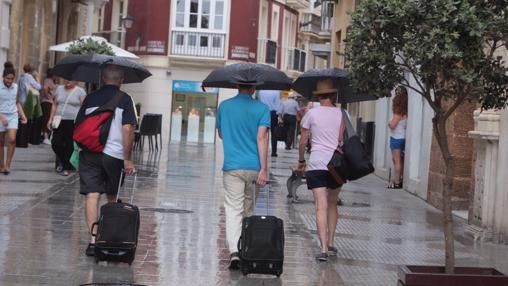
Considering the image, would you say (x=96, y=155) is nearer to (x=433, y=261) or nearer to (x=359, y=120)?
(x=433, y=261)

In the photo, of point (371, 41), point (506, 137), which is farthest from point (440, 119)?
point (506, 137)

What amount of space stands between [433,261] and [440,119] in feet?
10.8

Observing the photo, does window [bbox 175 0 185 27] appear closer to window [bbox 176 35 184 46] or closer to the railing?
window [bbox 176 35 184 46]

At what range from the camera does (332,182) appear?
37.6ft

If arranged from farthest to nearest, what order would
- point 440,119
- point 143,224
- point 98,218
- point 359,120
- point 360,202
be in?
1. point 359,120
2. point 360,202
3. point 143,224
4. point 98,218
5. point 440,119

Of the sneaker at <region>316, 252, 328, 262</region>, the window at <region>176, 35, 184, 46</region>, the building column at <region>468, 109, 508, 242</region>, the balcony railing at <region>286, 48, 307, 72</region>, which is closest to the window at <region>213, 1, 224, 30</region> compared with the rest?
the window at <region>176, 35, 184, 46</region>

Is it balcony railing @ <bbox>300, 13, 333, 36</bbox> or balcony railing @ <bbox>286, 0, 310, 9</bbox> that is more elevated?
balcony railing @ <bbox>286, 0, 310, 9</bbox>

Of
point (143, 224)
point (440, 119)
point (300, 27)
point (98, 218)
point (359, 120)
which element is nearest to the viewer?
point (440, 119)

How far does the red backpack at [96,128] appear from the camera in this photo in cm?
1060

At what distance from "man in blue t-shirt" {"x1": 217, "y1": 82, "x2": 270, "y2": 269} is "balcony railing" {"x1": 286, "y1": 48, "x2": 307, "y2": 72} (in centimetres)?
5261

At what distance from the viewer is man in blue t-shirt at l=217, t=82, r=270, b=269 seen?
10.4 meters

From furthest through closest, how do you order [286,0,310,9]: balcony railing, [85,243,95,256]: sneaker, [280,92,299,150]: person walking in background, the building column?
1. [286,0,310,9]: balcony railing
2. [280,92,299,150]: person walking in background
3. the building column
4. [85,243,95,256]: sneaker

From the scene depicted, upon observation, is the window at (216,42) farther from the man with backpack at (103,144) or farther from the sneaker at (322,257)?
the man with backpack at (103,144)

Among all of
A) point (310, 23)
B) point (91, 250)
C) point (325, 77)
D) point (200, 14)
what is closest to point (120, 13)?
point (200, 14)
